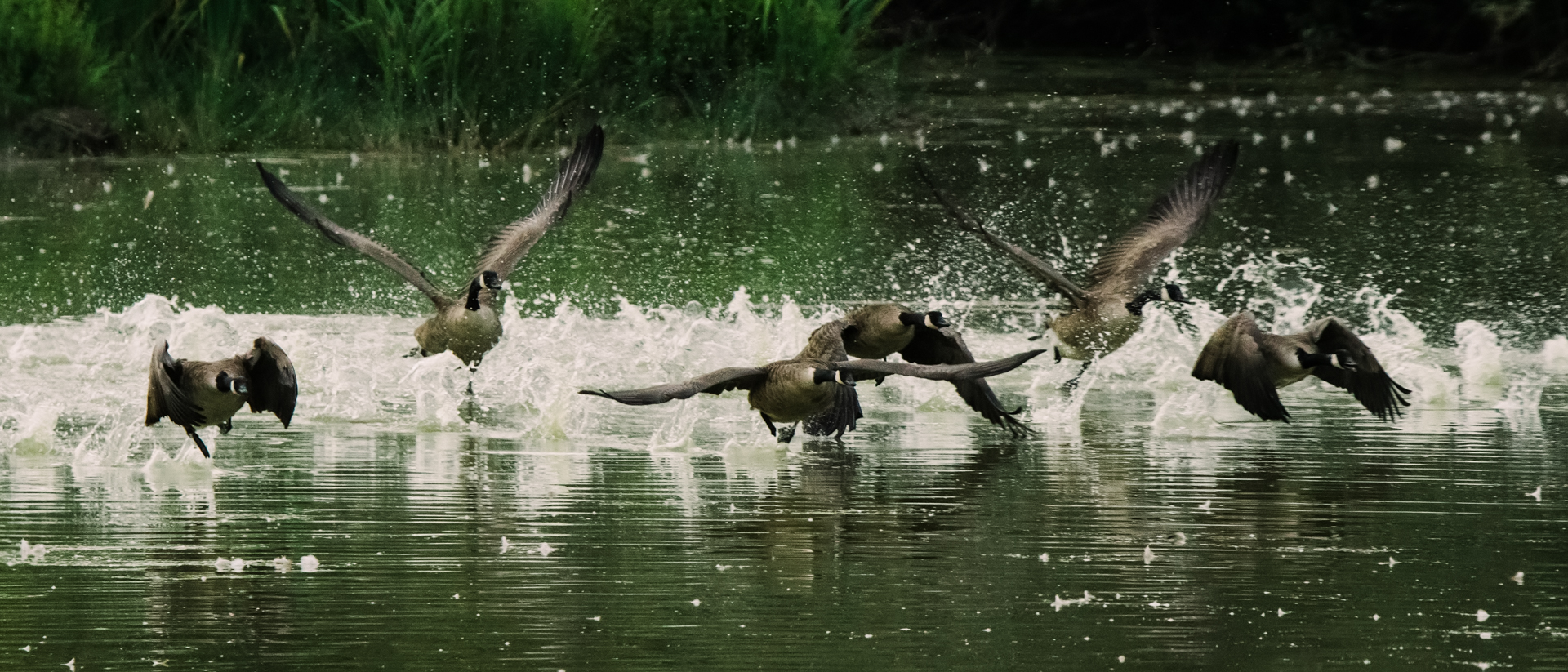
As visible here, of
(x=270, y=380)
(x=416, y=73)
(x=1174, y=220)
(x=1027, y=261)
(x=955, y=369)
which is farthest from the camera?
(x=416, y=73)

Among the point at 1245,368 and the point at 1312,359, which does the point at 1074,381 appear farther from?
the point at 1312,359

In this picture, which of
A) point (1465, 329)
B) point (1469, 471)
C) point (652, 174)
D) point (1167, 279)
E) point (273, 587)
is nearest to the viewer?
point (273, 587)

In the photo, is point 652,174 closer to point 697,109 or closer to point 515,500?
point 697,109

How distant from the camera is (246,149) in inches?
833

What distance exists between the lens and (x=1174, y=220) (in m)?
12.3

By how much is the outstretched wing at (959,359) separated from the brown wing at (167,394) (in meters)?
3.10

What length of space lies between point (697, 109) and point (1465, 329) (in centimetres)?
1129

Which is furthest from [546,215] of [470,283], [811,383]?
[811,383]

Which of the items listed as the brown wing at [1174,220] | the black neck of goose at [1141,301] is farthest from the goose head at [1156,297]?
the brown wing at [1174,220]

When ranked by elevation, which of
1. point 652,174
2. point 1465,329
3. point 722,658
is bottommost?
point 722,658

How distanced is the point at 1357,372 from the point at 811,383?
244cm

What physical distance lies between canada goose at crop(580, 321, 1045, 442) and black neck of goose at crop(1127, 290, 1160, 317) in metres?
1.97

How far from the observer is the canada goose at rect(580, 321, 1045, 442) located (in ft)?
27.0

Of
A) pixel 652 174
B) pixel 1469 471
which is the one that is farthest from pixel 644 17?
pixel 1469 471
